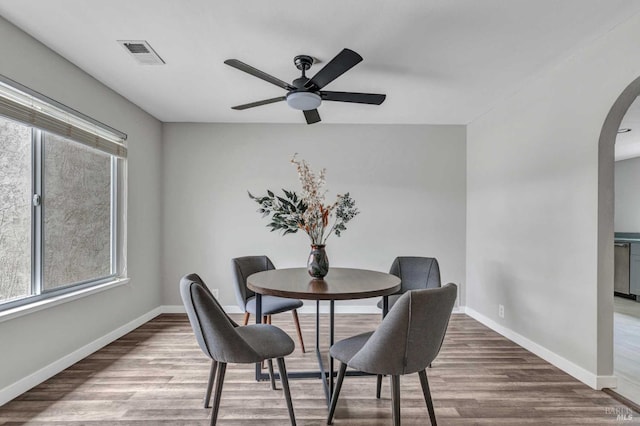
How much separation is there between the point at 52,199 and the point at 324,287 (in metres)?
2.13

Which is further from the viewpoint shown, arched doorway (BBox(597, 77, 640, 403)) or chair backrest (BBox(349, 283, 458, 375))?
arched doorway (BBox(597, 77, 640, 403))

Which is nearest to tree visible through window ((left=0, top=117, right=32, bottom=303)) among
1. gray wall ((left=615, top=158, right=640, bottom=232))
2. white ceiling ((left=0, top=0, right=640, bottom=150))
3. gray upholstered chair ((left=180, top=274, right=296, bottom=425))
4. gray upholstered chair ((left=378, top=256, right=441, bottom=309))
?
white ceiling ((left=0, top=0, right=640, bottom=150))

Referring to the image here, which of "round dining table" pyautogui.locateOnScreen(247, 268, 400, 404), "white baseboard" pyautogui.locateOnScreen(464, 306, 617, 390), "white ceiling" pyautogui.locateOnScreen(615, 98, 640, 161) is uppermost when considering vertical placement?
"white ceiling" pyautogui.locateOnScreen(615, 98, 640, 161)

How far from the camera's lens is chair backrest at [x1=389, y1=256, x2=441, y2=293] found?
118 inches

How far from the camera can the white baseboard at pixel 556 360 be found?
2268 mm

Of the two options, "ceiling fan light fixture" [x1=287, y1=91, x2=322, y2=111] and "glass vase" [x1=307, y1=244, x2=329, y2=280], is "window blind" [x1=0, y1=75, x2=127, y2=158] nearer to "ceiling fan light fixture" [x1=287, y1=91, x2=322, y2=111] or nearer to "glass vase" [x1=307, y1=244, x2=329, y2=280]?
"ceiling fan light fixture" [x1=287, y1=91, x2=322, y2=111]

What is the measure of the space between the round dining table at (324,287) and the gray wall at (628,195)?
5635mm

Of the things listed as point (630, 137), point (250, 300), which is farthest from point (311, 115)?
point (630, 137)

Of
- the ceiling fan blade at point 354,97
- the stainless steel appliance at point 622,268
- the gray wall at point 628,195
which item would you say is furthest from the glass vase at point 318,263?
the gray wall at point 628,195

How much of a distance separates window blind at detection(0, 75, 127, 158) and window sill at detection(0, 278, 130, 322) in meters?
1.20

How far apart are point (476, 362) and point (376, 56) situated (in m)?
2.56

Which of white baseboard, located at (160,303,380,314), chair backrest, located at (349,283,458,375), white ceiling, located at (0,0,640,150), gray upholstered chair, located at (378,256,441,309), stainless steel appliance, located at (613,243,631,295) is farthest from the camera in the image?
stainless steel appliance, located at (613,243,631,295)

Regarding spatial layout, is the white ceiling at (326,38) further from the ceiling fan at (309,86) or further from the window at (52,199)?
the window at (52,199)

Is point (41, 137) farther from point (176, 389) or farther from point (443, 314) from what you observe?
point (443, 314)
